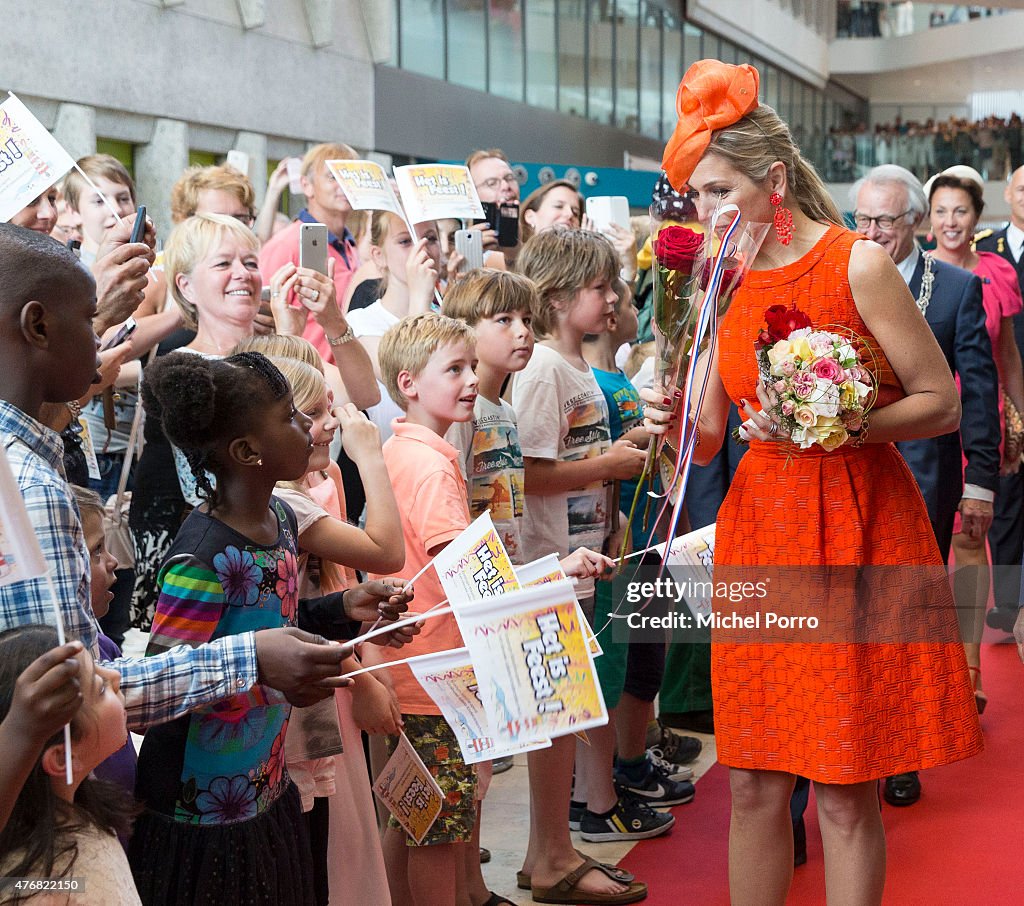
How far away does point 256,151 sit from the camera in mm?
13008

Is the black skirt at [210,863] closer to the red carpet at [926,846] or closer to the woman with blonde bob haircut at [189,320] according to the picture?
the woman with blonde bob haircut at [189,320]

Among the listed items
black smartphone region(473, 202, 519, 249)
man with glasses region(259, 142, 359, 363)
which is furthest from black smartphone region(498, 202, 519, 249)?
man with glasses region(259, 142, 359, 363)

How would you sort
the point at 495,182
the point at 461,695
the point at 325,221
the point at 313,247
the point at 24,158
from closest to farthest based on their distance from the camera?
the point at 461,695 < the point at 24,158 < the point at 313,247 < the point at 325,221 < the point at 495,182

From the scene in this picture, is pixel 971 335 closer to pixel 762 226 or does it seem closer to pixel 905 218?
pixel 905 218

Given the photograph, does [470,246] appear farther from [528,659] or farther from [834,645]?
[528,659]

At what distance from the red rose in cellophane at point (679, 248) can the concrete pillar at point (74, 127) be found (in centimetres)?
883

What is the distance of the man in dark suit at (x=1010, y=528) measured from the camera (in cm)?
614

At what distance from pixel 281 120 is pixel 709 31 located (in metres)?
16.8

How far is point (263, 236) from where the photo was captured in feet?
22.2

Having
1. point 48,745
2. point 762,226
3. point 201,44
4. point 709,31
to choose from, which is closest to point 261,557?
point 48,745

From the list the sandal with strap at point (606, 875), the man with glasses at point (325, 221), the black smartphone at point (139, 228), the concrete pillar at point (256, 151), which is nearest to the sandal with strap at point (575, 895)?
the sandal with strap at point (606, 875)

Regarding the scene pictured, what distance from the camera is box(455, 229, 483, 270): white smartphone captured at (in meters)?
4.41

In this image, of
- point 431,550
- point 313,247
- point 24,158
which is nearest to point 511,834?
point 431,550

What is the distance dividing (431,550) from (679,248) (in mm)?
817
